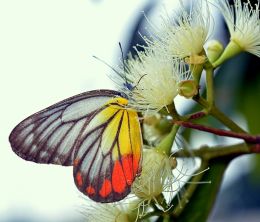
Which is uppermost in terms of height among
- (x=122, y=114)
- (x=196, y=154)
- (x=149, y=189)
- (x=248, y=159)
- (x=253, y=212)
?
(x=122, y=114)

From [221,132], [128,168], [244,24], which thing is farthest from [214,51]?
[128,168]

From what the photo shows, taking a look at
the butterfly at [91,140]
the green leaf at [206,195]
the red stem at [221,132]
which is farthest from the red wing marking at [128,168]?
the green leaf at [206,195]

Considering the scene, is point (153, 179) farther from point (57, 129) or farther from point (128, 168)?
point (57, 129)

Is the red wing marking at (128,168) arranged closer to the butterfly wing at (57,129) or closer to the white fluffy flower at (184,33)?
the butterfly wing at (57,129)

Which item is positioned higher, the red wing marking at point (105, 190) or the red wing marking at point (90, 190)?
the red wing marking at point (90, 190)

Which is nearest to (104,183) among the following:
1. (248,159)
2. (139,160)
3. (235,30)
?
(139,160)

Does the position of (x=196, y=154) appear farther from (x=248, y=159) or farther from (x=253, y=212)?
(x=253, y=212)
